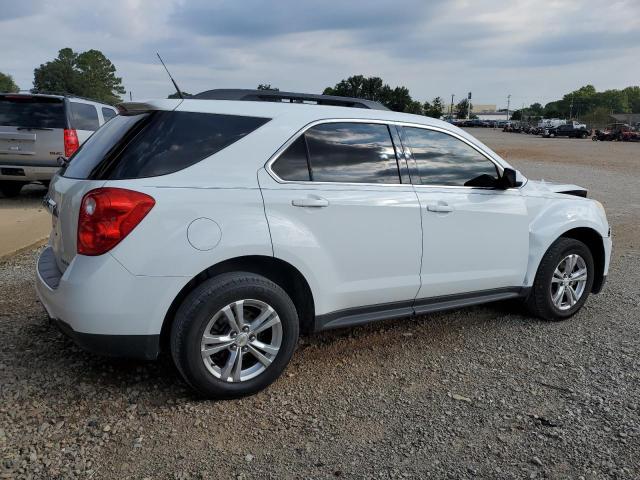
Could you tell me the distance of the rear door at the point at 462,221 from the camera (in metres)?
3.91

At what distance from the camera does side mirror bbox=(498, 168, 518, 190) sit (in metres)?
4.19

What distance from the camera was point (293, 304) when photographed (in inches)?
135

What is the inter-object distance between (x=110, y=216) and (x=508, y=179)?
9.22 ft

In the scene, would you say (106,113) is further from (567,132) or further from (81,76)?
(81,76)

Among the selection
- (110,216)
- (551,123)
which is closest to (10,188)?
(110,216)

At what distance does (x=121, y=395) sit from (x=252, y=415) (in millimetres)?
805

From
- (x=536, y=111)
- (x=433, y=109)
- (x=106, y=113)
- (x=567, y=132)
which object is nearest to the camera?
(x=106, y=113)

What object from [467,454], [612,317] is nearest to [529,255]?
[612,317]

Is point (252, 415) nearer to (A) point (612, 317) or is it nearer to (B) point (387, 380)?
(B) point (387, 380)

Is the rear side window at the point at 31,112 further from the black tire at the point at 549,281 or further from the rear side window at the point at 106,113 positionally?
the black tire at the point at 549,281

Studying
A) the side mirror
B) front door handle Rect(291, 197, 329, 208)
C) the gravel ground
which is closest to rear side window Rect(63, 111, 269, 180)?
front door handle Rect(291, 197, 329, 208)

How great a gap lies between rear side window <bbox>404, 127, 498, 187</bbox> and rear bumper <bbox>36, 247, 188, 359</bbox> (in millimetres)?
1883

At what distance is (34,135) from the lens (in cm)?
914

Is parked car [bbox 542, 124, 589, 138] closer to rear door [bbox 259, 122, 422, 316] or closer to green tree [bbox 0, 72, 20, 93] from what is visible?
rear door [bbox 259, 122, 422, 316]
